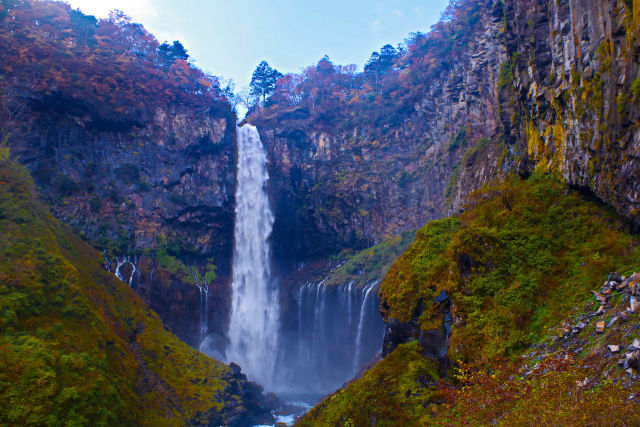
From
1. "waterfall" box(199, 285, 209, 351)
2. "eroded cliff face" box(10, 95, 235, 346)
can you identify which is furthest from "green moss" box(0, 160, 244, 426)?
"waterfall" box(199, 285, 209, 351)

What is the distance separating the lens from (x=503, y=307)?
833 cm

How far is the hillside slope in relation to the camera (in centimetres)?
1050

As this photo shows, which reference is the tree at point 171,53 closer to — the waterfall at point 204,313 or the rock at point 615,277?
the waterfall at point 204,313

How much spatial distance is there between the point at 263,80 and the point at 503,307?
4415cm

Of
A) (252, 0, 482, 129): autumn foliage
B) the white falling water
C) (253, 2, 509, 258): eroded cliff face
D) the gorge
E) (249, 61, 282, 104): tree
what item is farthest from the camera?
(249, 61, 282, 104): tree

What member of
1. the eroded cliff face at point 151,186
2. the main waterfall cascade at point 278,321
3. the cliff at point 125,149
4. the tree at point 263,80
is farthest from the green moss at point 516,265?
the tree at point 263,80

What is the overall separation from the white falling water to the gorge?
0.20 metres

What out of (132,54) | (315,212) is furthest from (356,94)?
(132,54)

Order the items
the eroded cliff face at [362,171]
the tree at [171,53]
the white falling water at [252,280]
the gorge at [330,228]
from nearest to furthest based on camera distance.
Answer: the gorge at [330,228] < the white falling water at [252,280] < the eroded cliff face at [362,171] < the tree at [171,53]

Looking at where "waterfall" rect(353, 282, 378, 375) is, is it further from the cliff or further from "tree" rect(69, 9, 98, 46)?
"tree" rect(69, 9, 98, 46)

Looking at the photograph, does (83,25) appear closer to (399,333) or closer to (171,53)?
(171,53)

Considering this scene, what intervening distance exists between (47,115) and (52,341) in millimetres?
18861

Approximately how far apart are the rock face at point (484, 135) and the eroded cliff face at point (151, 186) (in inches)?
250

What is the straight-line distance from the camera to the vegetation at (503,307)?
5793 mm
